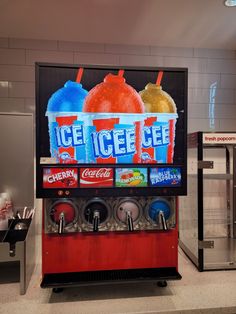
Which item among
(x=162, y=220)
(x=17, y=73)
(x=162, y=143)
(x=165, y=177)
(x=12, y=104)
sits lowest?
(x=162, y=220)

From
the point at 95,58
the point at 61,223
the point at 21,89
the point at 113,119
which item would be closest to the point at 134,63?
the point at 95,58

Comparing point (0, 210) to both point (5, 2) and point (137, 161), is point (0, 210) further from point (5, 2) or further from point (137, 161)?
point (5, 2)

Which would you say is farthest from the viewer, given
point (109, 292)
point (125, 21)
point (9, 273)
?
point (125, 21)

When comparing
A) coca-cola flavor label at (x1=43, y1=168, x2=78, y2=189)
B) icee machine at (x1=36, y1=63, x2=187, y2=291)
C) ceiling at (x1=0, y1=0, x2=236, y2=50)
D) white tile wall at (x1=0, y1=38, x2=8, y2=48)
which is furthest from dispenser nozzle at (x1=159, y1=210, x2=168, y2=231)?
white tile wall at (x1=0, y1=38, x2=8, y2=48)

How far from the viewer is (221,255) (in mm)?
1322

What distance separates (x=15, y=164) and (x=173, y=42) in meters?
1.34

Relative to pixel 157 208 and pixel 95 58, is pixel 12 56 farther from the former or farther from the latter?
pixel 157 208

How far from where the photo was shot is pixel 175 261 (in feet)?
3.32

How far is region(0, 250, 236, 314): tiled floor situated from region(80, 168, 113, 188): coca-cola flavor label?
1.43ft

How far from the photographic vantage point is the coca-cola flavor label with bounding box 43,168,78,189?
0.90 m

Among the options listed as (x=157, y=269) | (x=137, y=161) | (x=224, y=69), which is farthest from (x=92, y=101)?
(x=224, y=69)

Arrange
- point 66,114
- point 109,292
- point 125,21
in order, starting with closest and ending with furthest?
point 66,114 → point 109,292 → point 125,21

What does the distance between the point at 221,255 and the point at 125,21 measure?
4.63 feet

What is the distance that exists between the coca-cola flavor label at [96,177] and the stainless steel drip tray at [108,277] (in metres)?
0.34
